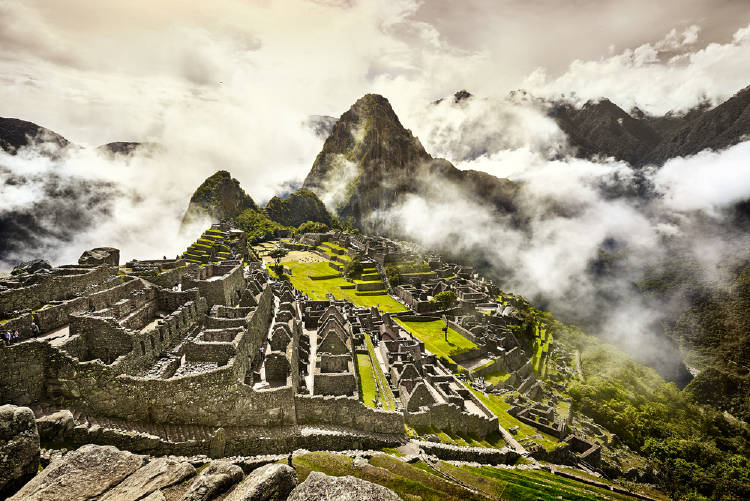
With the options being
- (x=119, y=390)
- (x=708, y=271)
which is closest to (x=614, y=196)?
(x=708, y=271)

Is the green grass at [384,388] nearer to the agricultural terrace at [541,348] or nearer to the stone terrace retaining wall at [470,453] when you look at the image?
the stone terrace retaining wall at [470,453]

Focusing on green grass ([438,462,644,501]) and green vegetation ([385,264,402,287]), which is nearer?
green grass ([438,462,644,501])

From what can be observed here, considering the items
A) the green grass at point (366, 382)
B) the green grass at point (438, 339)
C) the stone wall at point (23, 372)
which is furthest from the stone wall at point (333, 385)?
the green grass at point (438, 339)

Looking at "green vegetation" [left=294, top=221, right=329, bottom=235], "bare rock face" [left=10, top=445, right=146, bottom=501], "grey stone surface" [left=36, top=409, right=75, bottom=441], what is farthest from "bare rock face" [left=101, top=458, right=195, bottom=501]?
"green vegetation" [left=294, top=221, right=329, bottom=235]

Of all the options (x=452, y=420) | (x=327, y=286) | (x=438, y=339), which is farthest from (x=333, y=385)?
(x=327, y=286)

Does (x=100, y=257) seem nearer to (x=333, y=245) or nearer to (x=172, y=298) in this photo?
(x=172, y=298)

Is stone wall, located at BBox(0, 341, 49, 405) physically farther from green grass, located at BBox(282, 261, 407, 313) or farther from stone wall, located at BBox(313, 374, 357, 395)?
green grass, located at BBox(282, 261, 407, 313)

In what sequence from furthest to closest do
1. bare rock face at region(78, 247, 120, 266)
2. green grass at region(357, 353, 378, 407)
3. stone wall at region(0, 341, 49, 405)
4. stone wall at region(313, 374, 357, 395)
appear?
bare rock face at region(78, 247, 120, 266) → green grass at region(357, 353, 378, 407) → stone wall at region(313, 374, 357, 395) → stone wall at region(0, 341, 49, 405)

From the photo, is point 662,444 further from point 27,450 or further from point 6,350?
point 6,350
